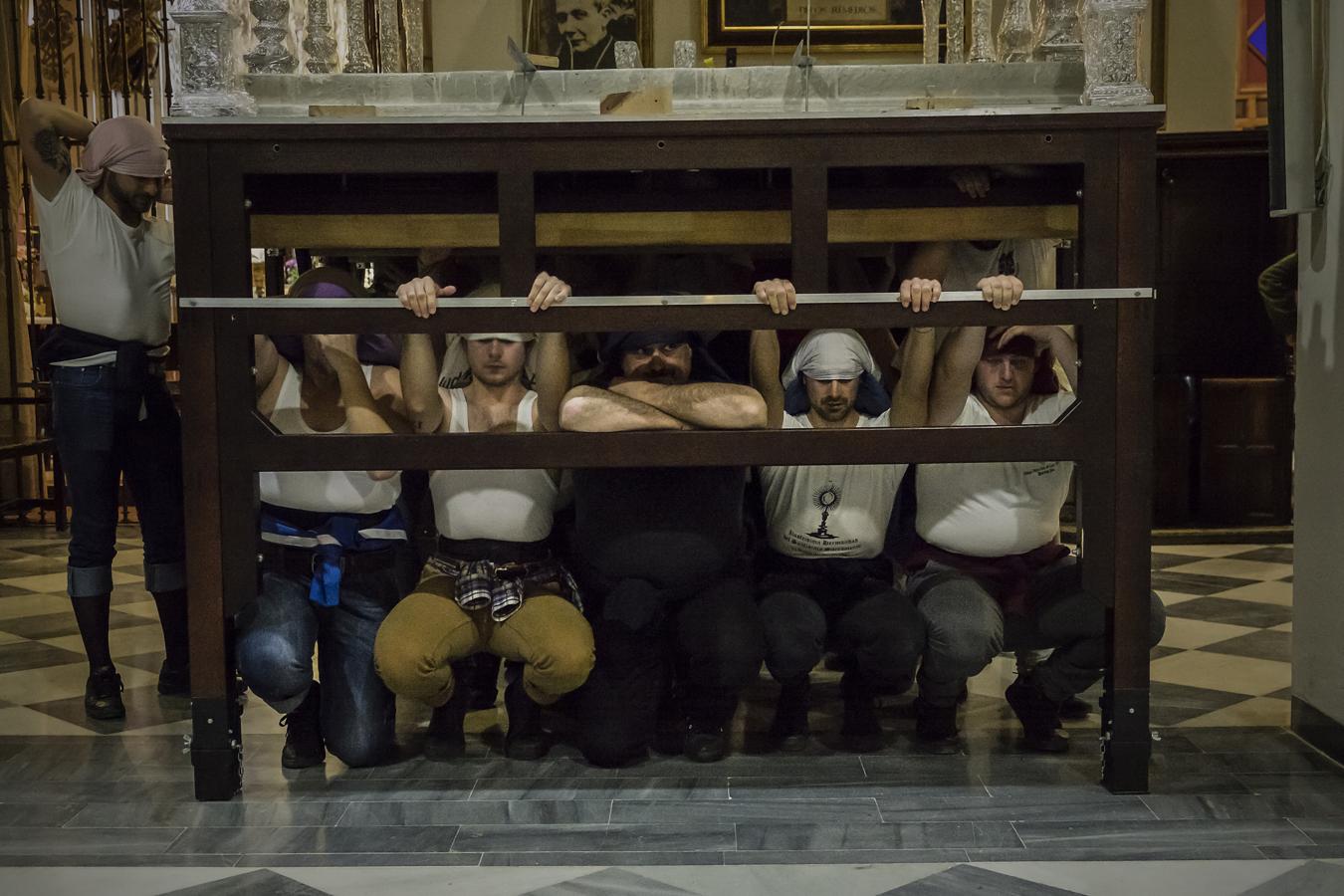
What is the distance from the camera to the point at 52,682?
3.40 meters

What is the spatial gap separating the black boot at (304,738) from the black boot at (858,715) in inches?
42.0

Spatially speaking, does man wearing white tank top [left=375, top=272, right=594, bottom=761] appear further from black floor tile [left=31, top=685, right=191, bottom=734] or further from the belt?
black floor tile [left=31, top=685, right=191, bottom=734]

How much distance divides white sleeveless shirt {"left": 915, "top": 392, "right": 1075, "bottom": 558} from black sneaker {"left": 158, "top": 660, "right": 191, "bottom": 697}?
1.83 meters

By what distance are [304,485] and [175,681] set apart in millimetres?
895

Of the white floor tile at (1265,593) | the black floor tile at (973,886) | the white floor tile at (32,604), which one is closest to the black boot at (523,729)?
the black floor tile at (973,886)

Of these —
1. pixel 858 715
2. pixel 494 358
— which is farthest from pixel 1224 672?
pixel 494 358

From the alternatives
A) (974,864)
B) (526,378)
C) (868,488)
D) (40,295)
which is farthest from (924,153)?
(40,295)

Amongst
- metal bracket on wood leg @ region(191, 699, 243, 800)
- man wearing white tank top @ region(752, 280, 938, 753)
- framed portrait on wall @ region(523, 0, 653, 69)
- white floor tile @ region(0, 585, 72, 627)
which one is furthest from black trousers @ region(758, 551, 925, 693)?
framed portrait on wall @ region(523, 0, 653, 69)

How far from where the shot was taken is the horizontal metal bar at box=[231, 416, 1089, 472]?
2.38m

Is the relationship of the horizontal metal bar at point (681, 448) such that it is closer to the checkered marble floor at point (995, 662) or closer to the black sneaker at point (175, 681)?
the checkered marble floor at point (995, 662)

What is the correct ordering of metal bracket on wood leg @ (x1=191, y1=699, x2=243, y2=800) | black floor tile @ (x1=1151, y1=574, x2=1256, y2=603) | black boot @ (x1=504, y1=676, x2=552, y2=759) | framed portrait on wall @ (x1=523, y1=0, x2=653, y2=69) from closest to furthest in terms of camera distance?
metal bracket on wood leg @ (x1=191, y1=699, x2=243, y2=800), black boot @ (x1=504, y1=676, x2=552, y2=759), black floor tile @ (x1=1151, y1=574, x2=1256, y2=603), framed portrait on wall @ (x1=523, y1=0, x2=653, y2=69)

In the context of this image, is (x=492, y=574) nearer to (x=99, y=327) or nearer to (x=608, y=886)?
(x=608, y=886)

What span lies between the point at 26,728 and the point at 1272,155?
9.57 feet

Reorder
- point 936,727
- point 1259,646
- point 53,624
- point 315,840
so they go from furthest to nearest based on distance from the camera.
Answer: point 53,624 → point 1259,646 → point 936,727 → point 315,840
